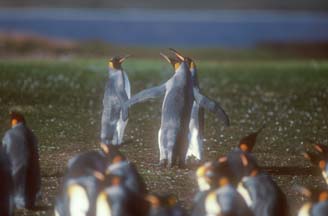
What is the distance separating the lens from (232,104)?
12625 millimetres

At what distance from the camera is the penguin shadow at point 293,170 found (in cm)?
827

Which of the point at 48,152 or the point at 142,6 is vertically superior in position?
the point at 48,152

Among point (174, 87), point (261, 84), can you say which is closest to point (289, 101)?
point (261, 84)

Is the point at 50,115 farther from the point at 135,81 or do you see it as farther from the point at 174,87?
the point at 135,81

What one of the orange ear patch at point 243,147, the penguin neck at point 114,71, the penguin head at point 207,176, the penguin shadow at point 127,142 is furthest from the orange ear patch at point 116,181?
the penguin neck at point 114,71

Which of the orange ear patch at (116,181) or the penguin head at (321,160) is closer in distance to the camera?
the orange ear patch at (116,181)

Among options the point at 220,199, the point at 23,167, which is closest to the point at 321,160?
the point at 220,199

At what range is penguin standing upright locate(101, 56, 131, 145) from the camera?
9.34 meters

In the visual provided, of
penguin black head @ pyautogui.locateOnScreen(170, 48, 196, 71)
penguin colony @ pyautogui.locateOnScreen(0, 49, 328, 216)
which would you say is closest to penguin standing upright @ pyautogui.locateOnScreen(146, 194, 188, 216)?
penguin colony @ pyautogui.locateOnScreen(0, 49, 328, 216)

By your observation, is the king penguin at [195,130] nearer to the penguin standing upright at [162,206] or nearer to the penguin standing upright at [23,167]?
the penguin standing upright at [23,167]

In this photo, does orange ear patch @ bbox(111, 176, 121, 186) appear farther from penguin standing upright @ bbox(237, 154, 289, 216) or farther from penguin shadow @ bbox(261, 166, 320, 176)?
penguin shadow @ bbox(261, 166, 320, 176)

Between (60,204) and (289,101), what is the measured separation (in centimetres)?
748

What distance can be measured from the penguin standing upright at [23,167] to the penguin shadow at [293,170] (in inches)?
95.2

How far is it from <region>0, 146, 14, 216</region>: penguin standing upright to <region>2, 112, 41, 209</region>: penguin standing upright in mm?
482
